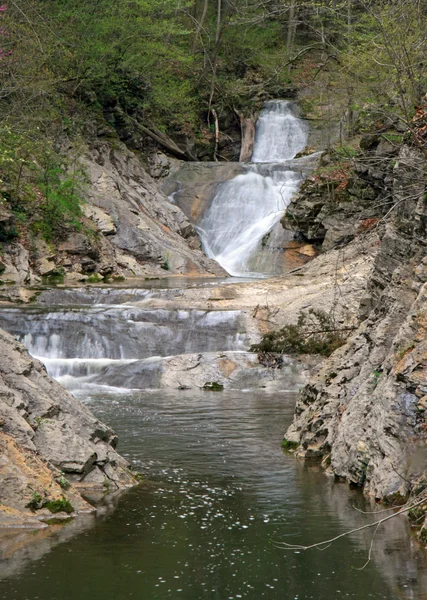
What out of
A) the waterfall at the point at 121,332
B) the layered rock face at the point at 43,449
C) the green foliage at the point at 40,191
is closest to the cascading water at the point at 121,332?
the waterfall at the point at 121,332

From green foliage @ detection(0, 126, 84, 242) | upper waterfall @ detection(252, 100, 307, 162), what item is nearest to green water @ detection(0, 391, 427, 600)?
green foliage @ detection(0, 126, 84, 242)

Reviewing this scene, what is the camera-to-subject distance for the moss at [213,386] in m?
15.4

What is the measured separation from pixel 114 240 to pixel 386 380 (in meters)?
18.9

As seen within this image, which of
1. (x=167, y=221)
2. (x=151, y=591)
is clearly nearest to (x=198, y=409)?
(x=151, y=591)

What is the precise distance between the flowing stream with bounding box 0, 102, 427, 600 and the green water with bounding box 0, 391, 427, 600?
1 cm

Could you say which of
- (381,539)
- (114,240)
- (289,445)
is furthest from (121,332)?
(381,539)

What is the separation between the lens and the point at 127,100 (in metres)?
32.6

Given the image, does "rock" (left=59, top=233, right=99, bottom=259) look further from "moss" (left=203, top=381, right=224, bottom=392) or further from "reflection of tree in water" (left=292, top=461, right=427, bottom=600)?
"reflection of tree in water" (left=292, top=461, right=427, bottom=600)

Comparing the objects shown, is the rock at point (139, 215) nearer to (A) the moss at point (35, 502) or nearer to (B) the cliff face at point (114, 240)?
(B) the cliff face at point (114, 240)

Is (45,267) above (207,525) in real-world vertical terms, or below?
above

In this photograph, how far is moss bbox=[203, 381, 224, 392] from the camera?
15414 millimetres

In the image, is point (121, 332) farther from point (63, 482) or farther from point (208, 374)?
point (63, 482)

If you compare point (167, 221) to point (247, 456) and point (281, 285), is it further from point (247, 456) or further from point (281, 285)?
point (247, 456)

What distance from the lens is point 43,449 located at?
26.2 ft
